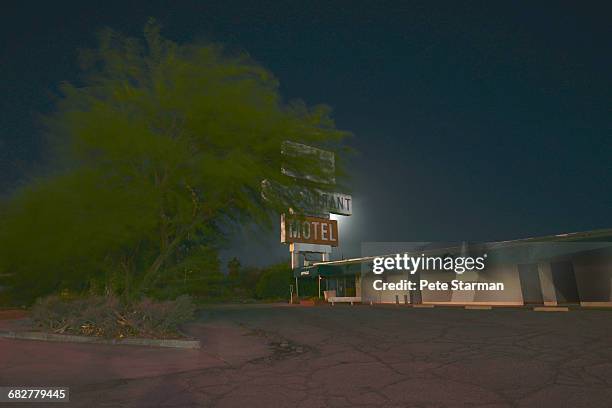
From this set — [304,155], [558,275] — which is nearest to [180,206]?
[304,155]

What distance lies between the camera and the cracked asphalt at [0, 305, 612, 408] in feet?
20.1

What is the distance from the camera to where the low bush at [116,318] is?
1141 cm

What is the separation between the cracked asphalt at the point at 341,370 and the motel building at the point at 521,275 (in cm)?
1426

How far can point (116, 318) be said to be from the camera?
11.6 m

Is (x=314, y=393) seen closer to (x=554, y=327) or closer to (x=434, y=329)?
(x=434, y=329)

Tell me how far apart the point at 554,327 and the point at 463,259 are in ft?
56.8

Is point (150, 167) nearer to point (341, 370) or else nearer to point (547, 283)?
point (341, 370)

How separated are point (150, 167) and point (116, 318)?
4466 millimetres

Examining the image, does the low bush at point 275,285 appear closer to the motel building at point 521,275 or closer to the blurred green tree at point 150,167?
the motel building at point 521,275

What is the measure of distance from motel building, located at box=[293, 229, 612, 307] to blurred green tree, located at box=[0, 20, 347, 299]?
52.5ft

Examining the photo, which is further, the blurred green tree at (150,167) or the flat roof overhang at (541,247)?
the flat roof overhang at (541,247)

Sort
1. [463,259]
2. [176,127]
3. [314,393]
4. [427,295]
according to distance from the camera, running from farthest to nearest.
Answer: [427,295] → [463,259] → [176,127] → [314,393]

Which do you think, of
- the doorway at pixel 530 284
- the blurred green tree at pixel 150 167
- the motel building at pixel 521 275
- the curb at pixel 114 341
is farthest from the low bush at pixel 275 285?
the curb at pixel 114 341

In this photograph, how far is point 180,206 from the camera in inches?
558
